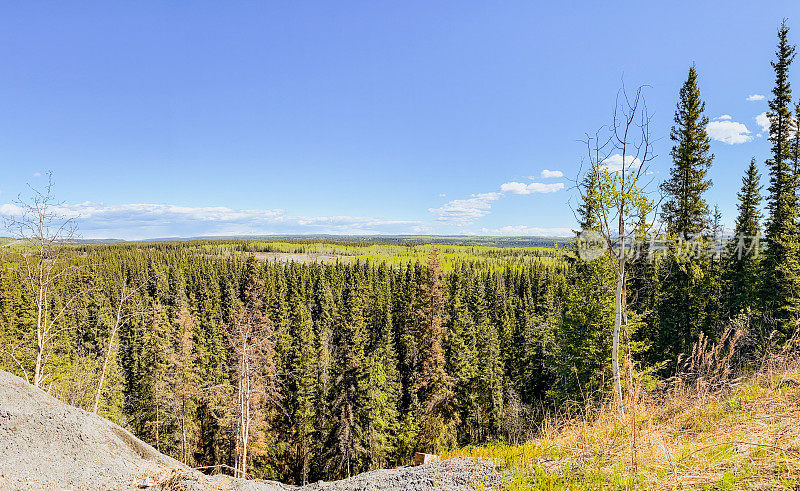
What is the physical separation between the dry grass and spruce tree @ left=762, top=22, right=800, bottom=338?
2061 centimetres

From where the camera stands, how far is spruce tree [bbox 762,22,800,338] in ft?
66.6

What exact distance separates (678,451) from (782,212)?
87.2 ft

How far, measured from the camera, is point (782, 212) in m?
21.6

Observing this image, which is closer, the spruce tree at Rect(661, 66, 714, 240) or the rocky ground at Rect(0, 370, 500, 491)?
the rocky ground at Rect(0, 370, 500, 491)

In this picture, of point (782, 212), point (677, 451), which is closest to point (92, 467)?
point (677, 451)

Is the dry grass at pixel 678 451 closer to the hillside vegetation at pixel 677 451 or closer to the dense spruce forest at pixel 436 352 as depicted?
the hillside vegetation at pixel 677 451

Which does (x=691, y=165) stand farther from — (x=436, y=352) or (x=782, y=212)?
(x=436, y=352)

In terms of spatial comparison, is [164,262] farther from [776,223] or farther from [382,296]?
[776,223]

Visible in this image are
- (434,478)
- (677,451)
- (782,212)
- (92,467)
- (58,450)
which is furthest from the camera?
(782,212)

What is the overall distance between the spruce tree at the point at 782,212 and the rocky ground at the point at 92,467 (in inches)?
989

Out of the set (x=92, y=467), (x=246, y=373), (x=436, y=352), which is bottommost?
(x=436, y=352)

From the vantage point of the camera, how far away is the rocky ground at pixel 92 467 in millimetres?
5062

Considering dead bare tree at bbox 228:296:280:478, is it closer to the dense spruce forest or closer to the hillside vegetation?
the dense spruce forest

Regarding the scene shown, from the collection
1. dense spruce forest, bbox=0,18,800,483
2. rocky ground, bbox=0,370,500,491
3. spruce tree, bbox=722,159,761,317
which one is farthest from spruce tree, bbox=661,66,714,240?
rocky ground, bbox=0,370,500,491
